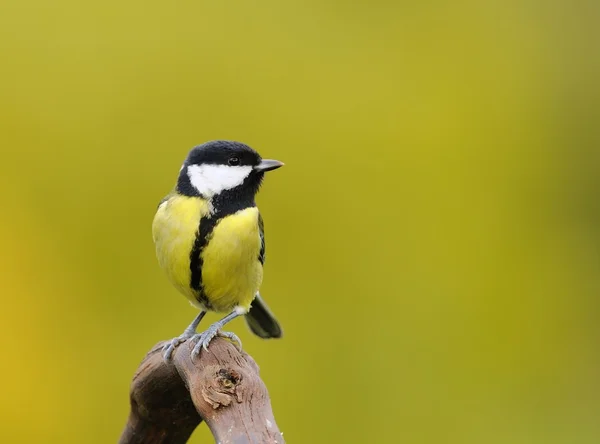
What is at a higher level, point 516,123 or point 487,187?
point 516,123

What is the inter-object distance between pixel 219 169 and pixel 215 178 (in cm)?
2

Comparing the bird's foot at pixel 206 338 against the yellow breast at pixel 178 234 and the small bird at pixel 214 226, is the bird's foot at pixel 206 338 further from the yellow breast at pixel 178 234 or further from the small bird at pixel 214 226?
the yellow breast at pixel 178 234

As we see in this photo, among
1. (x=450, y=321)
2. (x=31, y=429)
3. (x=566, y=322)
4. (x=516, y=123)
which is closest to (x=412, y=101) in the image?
(x=516, y=123)

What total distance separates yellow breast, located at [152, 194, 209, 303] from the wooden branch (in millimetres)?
168

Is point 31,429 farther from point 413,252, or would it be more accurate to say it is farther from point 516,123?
point 516,123

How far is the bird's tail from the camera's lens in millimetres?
1923

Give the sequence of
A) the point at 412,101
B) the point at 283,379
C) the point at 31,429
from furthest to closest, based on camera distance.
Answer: the point at 412,101 < the point at 283,379 < the point at 31,429

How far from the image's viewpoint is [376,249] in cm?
309

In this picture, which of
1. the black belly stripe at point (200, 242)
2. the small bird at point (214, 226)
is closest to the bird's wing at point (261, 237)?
the small bird at point (214, 226)

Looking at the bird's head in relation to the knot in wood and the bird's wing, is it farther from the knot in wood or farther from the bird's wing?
the knot in wood

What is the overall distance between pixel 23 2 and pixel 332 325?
5.24 feet

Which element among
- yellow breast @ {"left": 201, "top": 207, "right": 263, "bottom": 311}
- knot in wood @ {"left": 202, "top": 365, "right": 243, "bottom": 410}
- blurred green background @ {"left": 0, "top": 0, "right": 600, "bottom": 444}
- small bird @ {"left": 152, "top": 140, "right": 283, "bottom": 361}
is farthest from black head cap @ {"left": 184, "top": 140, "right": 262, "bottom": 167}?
blurred green background @ {"left": 0, "top": 0, "right": 600, "bottom": 444}

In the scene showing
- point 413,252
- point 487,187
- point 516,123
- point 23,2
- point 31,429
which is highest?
point 23,2

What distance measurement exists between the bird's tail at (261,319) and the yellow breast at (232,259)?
188 millimetres
